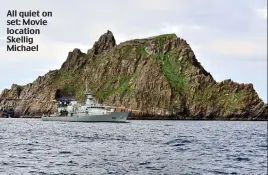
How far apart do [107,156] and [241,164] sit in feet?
44.6

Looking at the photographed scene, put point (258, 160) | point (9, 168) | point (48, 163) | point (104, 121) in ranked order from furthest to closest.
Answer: point (104, 121) → point (258, 160) → point (48, 163) → point (9, 168)

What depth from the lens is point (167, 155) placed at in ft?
170

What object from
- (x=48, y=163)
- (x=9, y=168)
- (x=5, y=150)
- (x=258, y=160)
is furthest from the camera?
(x=5, y=150)

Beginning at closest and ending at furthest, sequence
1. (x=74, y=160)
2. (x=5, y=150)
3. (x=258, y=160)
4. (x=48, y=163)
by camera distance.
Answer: (x=48, y=163), (x=74, y=160), (x=258, y=160), (x=5, y=150)

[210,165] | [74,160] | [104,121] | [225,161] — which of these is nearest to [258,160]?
[225,161]

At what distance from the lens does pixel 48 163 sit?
43.0 m

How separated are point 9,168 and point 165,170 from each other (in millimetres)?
12557

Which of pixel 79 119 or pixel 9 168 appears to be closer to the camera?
pixel 9 168

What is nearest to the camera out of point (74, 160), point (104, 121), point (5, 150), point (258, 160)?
point (74, 160)

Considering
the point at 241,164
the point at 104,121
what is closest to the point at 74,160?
the point at 241,164

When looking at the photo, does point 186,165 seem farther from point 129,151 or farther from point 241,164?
point 129,151

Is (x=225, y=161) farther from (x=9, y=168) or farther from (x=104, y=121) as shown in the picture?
(x=104, y=121)

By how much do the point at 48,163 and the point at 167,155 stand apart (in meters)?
14.1

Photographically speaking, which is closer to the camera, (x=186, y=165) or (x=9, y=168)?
(x=9, y=168)
